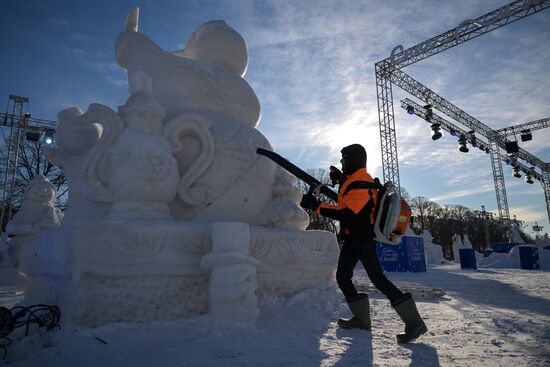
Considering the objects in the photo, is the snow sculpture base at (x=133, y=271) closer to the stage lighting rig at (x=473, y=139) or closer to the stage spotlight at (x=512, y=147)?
the stage lighting rig at (x=473, y=139)

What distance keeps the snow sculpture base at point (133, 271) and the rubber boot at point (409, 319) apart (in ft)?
4.02

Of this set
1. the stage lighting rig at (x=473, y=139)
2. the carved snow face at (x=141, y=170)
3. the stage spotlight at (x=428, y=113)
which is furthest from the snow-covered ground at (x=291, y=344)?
the stage lighting rig at (x=473, y=139)

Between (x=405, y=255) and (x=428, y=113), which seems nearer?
(x=405, y=255)

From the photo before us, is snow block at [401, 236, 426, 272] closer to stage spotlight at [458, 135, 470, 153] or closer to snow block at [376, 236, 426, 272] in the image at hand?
snow block at [376, 236, 426, 272]

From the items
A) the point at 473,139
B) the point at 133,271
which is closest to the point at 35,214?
the point at 133,271

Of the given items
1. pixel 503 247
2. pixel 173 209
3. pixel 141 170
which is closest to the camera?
pixel 141 170

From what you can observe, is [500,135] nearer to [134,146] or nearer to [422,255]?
[422,255]

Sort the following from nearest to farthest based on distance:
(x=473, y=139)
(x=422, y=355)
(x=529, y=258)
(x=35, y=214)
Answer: (x=422, y=355), (x=35, y=214), (x=529, y=258), (x=473, y=139)

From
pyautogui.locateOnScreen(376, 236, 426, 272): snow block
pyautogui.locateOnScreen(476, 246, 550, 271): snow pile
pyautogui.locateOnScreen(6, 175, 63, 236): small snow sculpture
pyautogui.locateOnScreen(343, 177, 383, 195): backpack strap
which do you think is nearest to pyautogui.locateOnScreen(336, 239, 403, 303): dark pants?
pyautogui.locateOnScreen(343, 177, 383, 195): backpack strap

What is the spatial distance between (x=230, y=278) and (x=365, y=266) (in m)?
0.97

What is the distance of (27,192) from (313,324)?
6.27 meters

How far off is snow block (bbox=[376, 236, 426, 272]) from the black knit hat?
335 inches

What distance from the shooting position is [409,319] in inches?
92.0

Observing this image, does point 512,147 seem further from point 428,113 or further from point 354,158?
point 354,158
